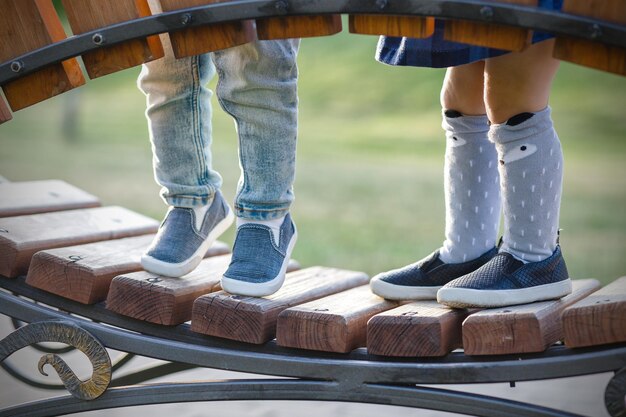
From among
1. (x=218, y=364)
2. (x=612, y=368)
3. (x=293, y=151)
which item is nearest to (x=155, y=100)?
(x=293, y=151)

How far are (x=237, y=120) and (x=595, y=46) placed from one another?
903 mm

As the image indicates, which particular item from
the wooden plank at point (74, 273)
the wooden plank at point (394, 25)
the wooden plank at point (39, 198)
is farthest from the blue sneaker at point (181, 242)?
the wooden plank at point (394, 25)

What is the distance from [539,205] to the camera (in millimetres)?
2102

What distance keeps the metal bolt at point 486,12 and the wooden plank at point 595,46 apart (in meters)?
0.13

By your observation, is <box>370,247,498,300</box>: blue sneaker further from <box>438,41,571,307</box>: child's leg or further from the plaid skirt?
the plaid skirt

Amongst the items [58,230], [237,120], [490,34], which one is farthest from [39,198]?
[490,34]

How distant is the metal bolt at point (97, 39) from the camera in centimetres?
194

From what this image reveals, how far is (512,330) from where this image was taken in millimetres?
1960

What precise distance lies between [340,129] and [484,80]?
9.24m

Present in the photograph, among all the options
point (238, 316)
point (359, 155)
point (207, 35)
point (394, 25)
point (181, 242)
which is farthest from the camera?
point (359, 155)

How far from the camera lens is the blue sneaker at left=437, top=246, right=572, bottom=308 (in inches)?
81.8

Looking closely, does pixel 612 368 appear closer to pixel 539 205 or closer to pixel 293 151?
pixel 539 205

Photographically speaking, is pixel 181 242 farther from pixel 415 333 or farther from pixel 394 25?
pixel 394 25

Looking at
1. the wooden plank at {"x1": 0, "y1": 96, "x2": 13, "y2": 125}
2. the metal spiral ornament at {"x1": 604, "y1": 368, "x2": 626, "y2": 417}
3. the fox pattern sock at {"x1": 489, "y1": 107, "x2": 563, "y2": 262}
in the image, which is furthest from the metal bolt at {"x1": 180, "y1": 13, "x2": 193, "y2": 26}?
the metal spiral ornament at {"x1": 604, "y1": 368, "x2": 626, "y2": 417}
